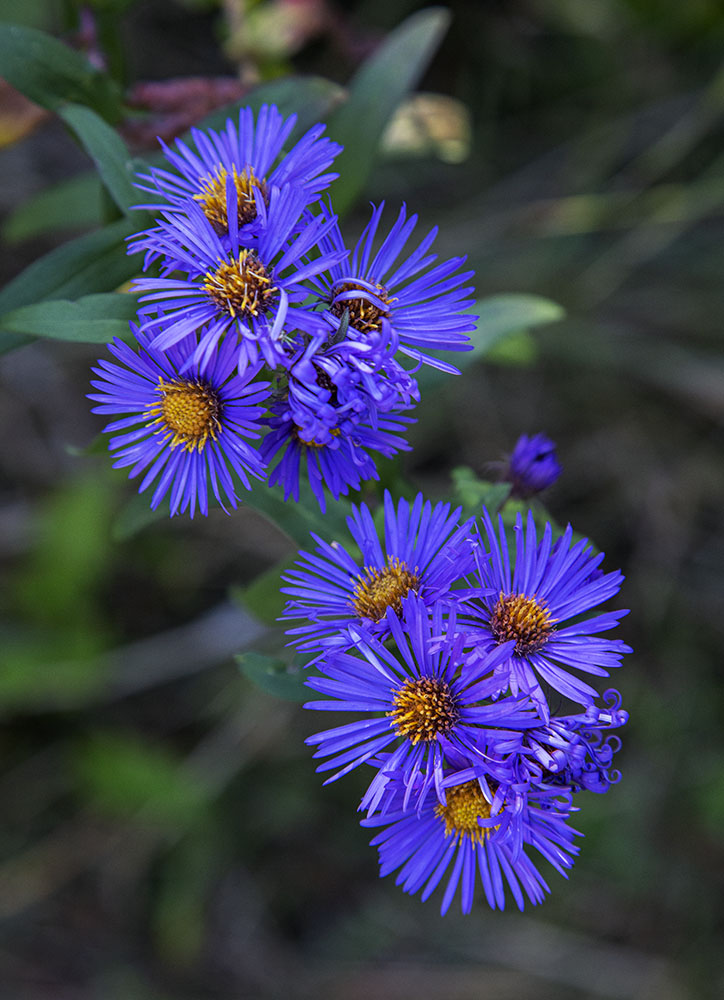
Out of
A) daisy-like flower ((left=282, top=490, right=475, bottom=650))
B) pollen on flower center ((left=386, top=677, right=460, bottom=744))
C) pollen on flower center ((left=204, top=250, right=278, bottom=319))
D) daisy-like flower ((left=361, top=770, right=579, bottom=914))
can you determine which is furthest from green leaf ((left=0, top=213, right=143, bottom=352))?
daisy-like flower ((left=361, top=770, right=579, bottom=914))

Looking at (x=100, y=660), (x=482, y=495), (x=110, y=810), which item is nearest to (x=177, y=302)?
(x=482, y=495)

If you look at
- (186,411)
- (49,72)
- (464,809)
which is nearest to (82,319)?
(186,411)

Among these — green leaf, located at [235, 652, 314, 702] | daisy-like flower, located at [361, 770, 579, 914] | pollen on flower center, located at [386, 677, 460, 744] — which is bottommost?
daisy-like flower, located at [361, 770, 579, 914]

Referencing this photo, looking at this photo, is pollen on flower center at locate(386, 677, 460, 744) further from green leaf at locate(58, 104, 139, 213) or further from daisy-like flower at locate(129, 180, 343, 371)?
green leaf at locate(58, 104, 139, 213)

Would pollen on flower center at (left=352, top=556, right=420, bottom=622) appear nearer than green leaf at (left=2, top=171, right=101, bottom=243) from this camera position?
Yes

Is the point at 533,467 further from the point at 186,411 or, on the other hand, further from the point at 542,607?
the point at 186,411

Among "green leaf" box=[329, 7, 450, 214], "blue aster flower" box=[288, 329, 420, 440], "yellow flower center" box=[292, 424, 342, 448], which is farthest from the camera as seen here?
"green leaf" box=[329, 7, 450, 214]

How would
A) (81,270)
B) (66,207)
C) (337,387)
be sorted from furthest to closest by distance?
(66,207)
(81,270)
(337,387)

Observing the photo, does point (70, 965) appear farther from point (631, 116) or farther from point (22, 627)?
point (631, 116)
